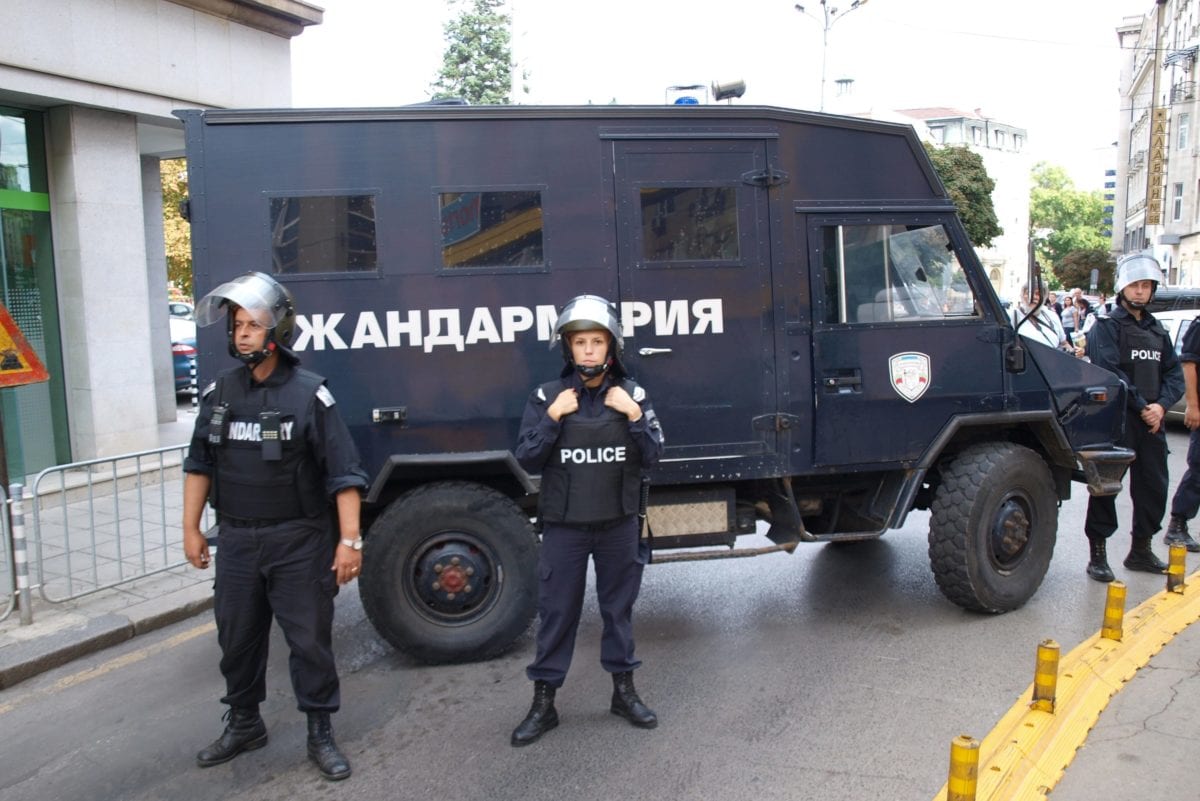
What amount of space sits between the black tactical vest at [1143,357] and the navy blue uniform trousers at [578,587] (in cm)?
398

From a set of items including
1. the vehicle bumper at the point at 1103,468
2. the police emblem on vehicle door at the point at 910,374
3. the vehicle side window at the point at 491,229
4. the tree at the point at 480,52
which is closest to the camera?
the vehicle side window at the point at 491,229

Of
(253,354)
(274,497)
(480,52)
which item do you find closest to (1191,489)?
(274,497)

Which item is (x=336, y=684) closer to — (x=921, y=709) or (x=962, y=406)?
(x=921, y=709)

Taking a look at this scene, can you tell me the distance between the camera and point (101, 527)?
7031 millimetres

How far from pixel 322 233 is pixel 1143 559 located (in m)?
5.44

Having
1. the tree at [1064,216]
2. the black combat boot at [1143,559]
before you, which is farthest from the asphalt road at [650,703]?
the tree at [1064,216]

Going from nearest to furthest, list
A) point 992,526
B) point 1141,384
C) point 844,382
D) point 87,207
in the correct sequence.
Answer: point 844,382
point 992,526
point 1141,384
point 87,207

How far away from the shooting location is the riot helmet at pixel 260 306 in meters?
3.47

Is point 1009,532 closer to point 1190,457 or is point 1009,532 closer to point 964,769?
point 1190,457

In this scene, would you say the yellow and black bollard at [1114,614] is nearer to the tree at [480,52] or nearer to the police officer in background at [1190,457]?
the police officer in background at [1190,457]

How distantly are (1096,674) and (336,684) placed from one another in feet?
11.0

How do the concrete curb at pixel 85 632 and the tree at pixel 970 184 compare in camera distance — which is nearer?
the concrete curb at pixel 85 632

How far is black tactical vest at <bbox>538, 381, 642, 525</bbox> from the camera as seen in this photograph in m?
3.73

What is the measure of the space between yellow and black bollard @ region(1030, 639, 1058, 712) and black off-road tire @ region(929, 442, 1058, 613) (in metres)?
1.21
